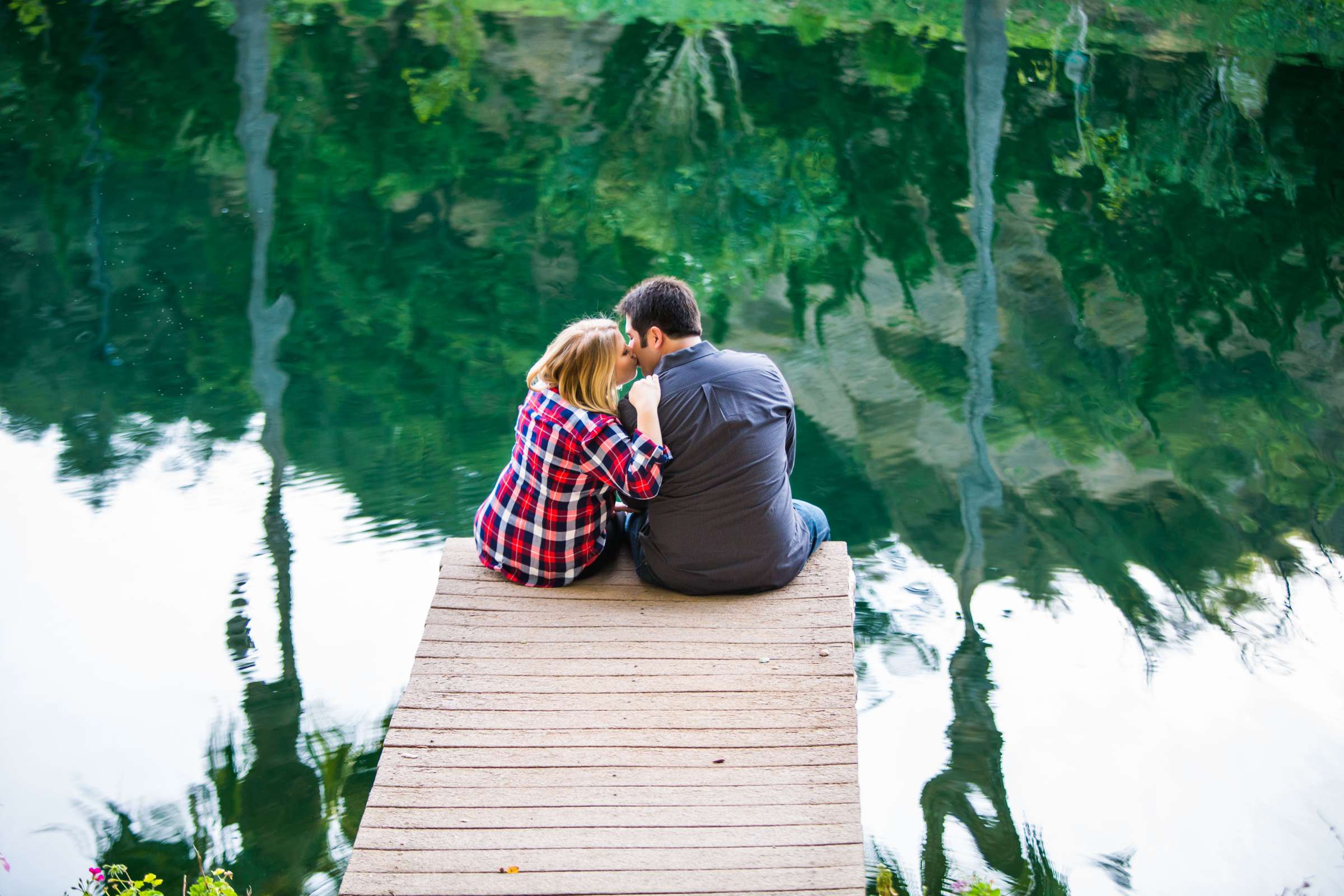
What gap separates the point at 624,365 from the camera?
2793mm

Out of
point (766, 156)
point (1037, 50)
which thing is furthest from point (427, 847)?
point (1037, 50)

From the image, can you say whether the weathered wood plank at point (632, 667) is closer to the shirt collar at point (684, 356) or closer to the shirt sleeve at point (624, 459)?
the shirt sleeve at point (624, 459)

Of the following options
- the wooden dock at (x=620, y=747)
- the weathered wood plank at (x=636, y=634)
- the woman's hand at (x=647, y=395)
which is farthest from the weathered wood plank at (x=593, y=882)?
the woman's hand at (x=647, y=395)

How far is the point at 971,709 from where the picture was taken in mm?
3252

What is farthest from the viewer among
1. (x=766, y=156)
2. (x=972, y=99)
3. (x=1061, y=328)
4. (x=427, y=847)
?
(x=972, y=99)

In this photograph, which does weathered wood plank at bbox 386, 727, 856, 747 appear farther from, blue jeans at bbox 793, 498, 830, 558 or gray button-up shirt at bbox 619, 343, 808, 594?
blue jeans at bbox 793, 498, 830, 558

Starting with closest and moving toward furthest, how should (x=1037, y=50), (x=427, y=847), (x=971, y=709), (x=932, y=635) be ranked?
(x=427, y=847), (x=971, y=709), (x=932, y=635), (x=1037, y=50)

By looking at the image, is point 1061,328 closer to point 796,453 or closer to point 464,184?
point 796,453

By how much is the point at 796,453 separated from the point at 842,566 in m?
1.84

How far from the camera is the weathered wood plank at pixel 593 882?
195 cm

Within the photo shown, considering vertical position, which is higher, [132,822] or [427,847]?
[427,847]

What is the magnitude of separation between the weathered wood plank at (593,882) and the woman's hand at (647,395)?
3.40 ft

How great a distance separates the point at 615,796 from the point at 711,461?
793mm

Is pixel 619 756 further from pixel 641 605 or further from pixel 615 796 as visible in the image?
pixel 641 605
